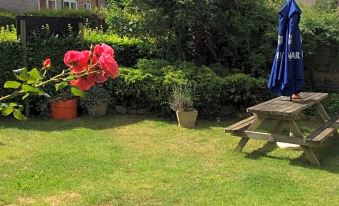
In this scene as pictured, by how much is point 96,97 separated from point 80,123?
77 cm

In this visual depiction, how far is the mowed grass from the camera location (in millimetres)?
4930

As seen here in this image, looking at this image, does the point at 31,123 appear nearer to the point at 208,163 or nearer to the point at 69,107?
the point at 69,107

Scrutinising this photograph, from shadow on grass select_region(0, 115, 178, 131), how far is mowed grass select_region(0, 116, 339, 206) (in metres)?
0.04

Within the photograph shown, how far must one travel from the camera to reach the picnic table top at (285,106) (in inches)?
241

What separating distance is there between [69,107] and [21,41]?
1.54 m

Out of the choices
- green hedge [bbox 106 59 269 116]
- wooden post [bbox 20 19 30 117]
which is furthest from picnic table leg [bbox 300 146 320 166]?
wooden post [bbox 20 19 30 117]

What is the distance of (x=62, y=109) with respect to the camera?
9039mm

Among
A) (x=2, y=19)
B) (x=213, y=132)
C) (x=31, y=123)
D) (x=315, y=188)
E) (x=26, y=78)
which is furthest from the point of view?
(x=2, y=19)

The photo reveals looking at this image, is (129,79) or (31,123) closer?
(31,123)

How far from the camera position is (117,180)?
5.47 metres

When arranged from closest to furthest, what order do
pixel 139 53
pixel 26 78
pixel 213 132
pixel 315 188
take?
1. pixel 26 78
2. pixel 315 188
3. pixel 213 132
4. pixel 139 53

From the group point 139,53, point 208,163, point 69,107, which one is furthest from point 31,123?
point 208,163

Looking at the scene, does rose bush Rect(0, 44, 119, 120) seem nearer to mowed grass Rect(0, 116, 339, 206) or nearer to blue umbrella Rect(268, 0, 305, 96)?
mowed grass Rect(0, 116, 339, 206)

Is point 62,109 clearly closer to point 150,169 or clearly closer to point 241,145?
point 150,169
